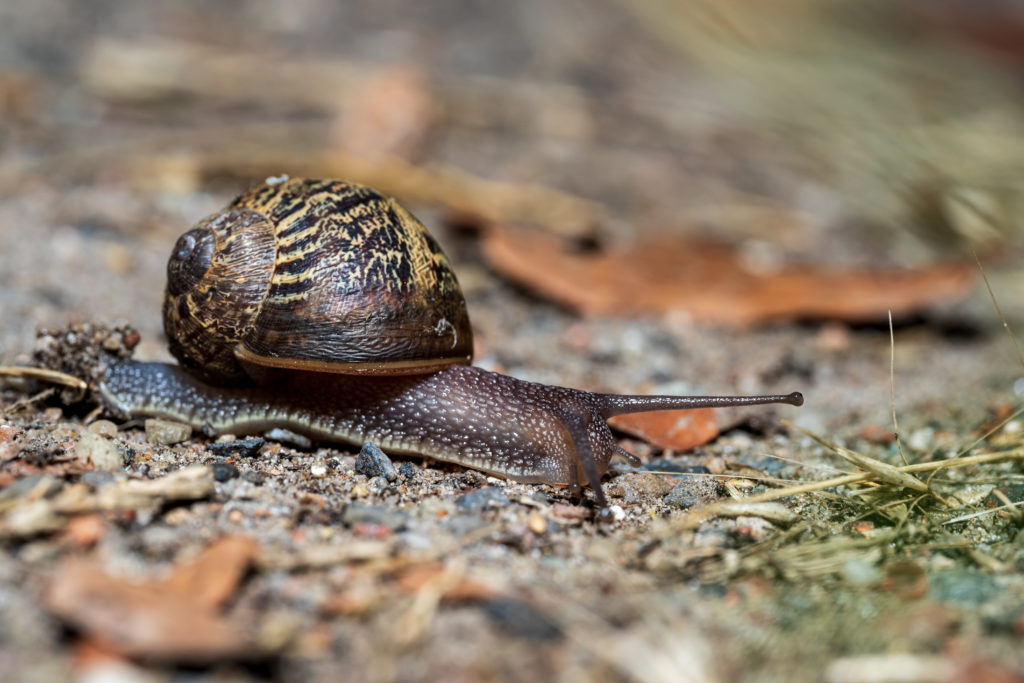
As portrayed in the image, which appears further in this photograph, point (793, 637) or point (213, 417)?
point (213, 417)

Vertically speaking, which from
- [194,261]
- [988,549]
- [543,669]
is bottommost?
[988,549]

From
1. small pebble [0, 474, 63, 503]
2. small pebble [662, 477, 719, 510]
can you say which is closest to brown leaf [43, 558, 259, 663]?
small pebble [0, 474, 63, 503]

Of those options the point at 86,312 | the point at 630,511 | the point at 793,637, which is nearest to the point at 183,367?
the point at 86,312

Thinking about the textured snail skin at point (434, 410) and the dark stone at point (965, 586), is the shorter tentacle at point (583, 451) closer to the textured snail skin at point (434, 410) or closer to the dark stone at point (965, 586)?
the textured snail skin at point (434, 410)

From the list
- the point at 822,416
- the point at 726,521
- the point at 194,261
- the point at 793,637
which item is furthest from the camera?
the point at 822,416

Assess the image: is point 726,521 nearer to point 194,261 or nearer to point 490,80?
point 194,261

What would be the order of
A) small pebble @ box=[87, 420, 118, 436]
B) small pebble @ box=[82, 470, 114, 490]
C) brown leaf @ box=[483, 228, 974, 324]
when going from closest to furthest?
small pebble @ box=[82, 470, 114, 490], small pebble @ box=[87, 420, 118, 436], brown leaf @ box=[483, 228, 974, 324]

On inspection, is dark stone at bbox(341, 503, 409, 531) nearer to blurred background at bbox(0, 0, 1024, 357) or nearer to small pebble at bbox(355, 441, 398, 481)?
small pebble at bbox(355, 441, 398, 481)
